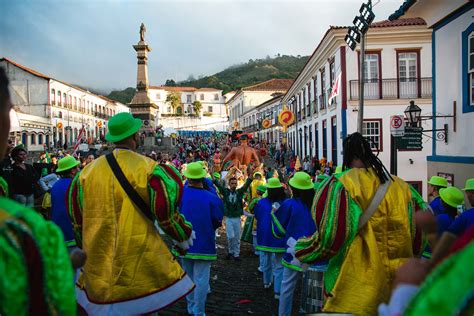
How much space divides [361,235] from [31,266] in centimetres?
223

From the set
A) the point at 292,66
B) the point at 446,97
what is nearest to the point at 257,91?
the point at 446,97

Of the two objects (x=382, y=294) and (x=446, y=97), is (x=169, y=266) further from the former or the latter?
(x=446, y=97)

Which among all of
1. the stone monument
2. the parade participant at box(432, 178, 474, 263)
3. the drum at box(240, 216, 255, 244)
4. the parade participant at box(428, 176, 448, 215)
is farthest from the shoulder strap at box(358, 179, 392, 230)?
the stone monument

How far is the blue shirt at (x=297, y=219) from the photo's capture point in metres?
5.16

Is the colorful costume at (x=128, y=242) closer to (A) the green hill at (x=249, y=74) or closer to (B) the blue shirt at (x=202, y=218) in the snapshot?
(B) the blue shirt at (x=202, y=218)

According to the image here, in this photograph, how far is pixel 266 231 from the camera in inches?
240

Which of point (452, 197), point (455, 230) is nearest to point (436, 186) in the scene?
point (452, 197)

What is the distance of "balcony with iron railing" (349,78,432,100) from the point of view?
20.9 m

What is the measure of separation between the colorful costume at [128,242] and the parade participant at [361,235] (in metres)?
1.09

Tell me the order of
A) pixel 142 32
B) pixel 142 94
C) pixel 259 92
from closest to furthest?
1. pixel 142 94
2. pixel 142 32
3. pixel 259 92

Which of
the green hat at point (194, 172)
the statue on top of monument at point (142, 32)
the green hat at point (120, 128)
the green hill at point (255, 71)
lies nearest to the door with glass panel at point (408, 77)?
the statue on top of monument at point (142, 32)

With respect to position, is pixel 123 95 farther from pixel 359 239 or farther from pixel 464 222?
pixel 359 239

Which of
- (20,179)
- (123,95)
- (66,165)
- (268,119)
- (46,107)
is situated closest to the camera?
(66,165)

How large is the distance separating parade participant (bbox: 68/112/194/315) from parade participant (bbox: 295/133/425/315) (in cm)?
110
